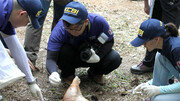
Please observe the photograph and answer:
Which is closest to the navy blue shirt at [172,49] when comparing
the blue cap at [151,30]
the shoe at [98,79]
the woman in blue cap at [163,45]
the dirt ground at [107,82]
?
the woman in blue cap at [163,45]

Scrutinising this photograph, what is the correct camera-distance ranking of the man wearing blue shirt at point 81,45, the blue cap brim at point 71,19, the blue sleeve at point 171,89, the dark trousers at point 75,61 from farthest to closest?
the dark trousers at point 75,61 < the man wearing blue shirt at point 81,45 < the blue cap brim at point 71,19 < the blue sleeve at point 171,89

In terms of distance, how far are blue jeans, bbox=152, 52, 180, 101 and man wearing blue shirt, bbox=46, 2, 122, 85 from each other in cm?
52

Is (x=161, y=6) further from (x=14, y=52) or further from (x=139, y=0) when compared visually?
(x=139, y=0)

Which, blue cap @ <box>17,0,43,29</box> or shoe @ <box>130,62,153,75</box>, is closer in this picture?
blue cap @ <box>17,0,43,29</box>

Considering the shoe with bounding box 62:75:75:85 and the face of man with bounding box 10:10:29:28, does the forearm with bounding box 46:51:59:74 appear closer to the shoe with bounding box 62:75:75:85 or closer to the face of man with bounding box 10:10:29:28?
the shoe with bounding box 62:75:75:85

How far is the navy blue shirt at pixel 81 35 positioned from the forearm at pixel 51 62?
2.2 inches

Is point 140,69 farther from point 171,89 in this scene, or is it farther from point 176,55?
point 176,55

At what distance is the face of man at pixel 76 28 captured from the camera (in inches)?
95.0

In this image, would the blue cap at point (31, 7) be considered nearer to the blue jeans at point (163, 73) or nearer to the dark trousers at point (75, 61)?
the dark trousers at point (75, 61)

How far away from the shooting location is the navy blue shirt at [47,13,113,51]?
102 inches

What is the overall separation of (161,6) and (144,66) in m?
0.90

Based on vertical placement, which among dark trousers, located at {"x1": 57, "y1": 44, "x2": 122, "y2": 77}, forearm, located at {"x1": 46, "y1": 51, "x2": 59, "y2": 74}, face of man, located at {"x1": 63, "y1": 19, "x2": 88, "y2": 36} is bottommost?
dark trousers, located at {"x1": 57, "y1": 44, "x2": 122, "y2": 77}

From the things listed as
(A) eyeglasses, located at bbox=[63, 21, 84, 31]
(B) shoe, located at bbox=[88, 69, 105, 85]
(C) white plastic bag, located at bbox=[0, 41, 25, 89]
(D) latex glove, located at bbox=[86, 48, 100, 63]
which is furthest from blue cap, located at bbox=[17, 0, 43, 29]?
(B) shoe, located at bbox=[88, 69, 105, 85]

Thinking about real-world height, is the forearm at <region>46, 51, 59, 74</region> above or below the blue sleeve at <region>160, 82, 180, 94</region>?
above
